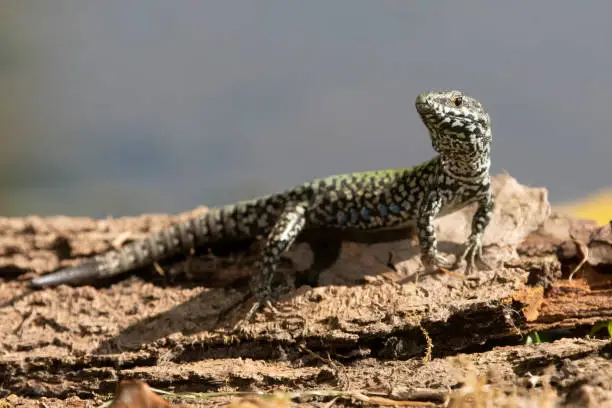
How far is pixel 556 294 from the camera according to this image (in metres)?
5.35

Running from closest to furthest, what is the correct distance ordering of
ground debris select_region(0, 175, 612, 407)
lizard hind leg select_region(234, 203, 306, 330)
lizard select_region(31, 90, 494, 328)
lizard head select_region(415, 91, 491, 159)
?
ground debris select_region(0, 175, 612, 407) < lizard head select_region(415, 91, 491, 159) < lizard select_region(31, 90, 494, 328) < lizard hind leg select_region(234, 203, 306, 330)

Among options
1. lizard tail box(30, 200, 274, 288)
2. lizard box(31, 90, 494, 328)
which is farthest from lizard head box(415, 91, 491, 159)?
lizard tail box(30, 200, 274, 288)

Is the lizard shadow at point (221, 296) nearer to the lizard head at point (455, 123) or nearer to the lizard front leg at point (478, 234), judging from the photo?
the lizard front leg at point (478, 234)

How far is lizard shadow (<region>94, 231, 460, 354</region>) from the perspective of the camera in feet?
18.4

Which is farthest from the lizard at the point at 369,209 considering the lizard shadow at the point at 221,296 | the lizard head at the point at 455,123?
the lizard shadow at the point at 221,296

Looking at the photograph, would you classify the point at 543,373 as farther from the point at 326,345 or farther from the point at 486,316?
the point at 326,345

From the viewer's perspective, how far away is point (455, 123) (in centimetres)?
528

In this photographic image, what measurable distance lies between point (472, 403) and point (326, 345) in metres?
1.72

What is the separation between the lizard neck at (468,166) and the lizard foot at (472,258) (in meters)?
0.59

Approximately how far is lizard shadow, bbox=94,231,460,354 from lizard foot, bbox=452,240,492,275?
19 cm

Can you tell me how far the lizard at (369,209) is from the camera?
5406 millimetres

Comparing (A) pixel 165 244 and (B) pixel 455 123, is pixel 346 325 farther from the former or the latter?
(A) pixel 165 244

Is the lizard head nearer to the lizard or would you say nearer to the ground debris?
the lizard

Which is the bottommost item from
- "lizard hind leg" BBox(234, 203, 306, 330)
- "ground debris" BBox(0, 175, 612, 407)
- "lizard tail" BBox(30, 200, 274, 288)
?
"ground debris" BBox(0, 175, 612, 407)
